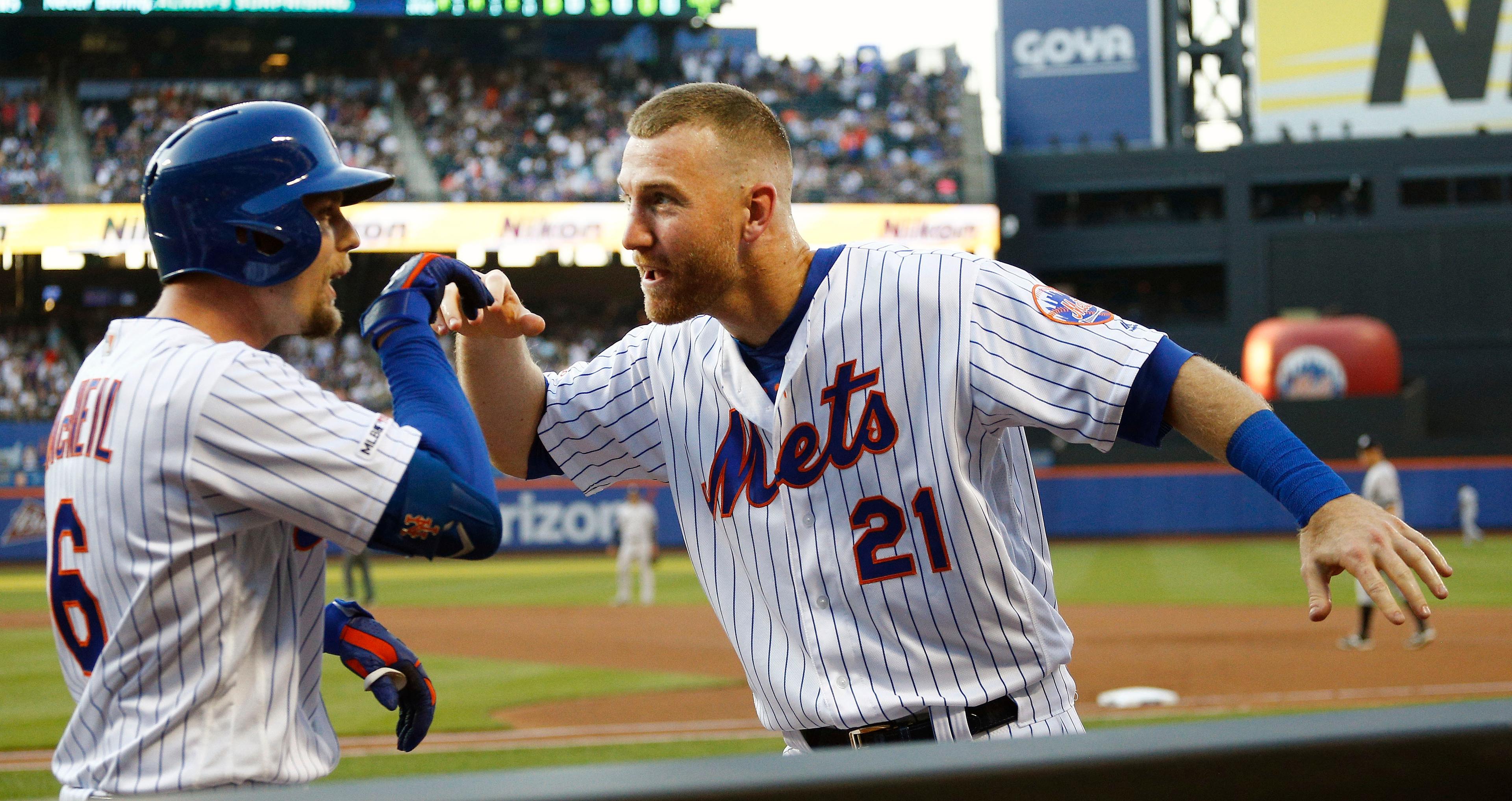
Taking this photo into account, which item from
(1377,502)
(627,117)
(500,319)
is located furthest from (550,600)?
(500,319)

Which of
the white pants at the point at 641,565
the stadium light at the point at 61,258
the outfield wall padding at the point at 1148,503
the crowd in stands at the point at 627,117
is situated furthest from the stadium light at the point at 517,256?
the white pants at the point at 641,565

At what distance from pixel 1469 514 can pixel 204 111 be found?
83.8ft

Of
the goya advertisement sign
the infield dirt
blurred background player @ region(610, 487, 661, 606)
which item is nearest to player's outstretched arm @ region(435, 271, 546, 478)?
the infield dirt

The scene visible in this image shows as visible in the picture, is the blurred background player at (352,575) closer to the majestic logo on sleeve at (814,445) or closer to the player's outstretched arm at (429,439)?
the majestic logo on sleeve at (814,445)

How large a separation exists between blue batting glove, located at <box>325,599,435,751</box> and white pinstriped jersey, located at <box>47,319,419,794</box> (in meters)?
0.23

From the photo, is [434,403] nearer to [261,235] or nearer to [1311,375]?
[261,235]

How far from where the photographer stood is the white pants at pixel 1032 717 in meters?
2.24

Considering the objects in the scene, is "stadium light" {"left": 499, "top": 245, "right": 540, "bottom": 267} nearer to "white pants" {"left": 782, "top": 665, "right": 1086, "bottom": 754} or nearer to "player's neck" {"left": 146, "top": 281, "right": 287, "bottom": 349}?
"white pants" {"left": 782, "top": 665, "right": 1086, "bottom": 754}

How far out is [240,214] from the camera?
187 centimetres

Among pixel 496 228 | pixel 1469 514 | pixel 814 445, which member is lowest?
pixel 1469 514

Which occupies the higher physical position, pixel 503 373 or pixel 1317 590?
pixel 503 373

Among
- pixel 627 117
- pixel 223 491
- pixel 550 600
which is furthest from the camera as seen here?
pixel 627 117

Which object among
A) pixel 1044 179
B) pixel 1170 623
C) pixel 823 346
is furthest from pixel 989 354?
pixel 1044 179

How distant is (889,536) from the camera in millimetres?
2277
